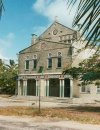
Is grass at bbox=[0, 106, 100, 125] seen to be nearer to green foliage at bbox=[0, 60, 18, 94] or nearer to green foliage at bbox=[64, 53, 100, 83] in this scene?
green foliage at bbox=[64, 53, 100, 83]

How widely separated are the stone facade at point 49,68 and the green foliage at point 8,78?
14.3 ft

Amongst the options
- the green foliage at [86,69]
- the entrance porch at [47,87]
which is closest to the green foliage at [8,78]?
the entrance porch at [47,87]

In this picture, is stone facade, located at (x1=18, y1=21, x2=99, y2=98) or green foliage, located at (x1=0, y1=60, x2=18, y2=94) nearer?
stone facade, located at (x1=18, y1=21, x2=99, y2=98)

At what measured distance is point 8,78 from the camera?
5288cm

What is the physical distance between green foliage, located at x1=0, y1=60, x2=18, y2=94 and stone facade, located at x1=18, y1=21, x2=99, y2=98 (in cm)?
434

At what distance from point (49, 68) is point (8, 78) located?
10694mm

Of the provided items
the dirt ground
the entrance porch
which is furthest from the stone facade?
the dirt ground

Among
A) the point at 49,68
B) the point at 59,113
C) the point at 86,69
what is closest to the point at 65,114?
the point at 59,113

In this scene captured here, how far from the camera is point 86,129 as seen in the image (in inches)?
537

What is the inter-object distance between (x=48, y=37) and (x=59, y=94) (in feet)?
37.0

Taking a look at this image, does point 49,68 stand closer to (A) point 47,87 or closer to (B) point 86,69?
(A) point 47,87

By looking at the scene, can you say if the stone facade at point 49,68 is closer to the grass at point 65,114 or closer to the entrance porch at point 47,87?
the entrance porch at point 47,87

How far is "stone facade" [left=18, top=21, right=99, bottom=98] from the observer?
42.6 meters

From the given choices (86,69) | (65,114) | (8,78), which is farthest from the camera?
(8,78)
